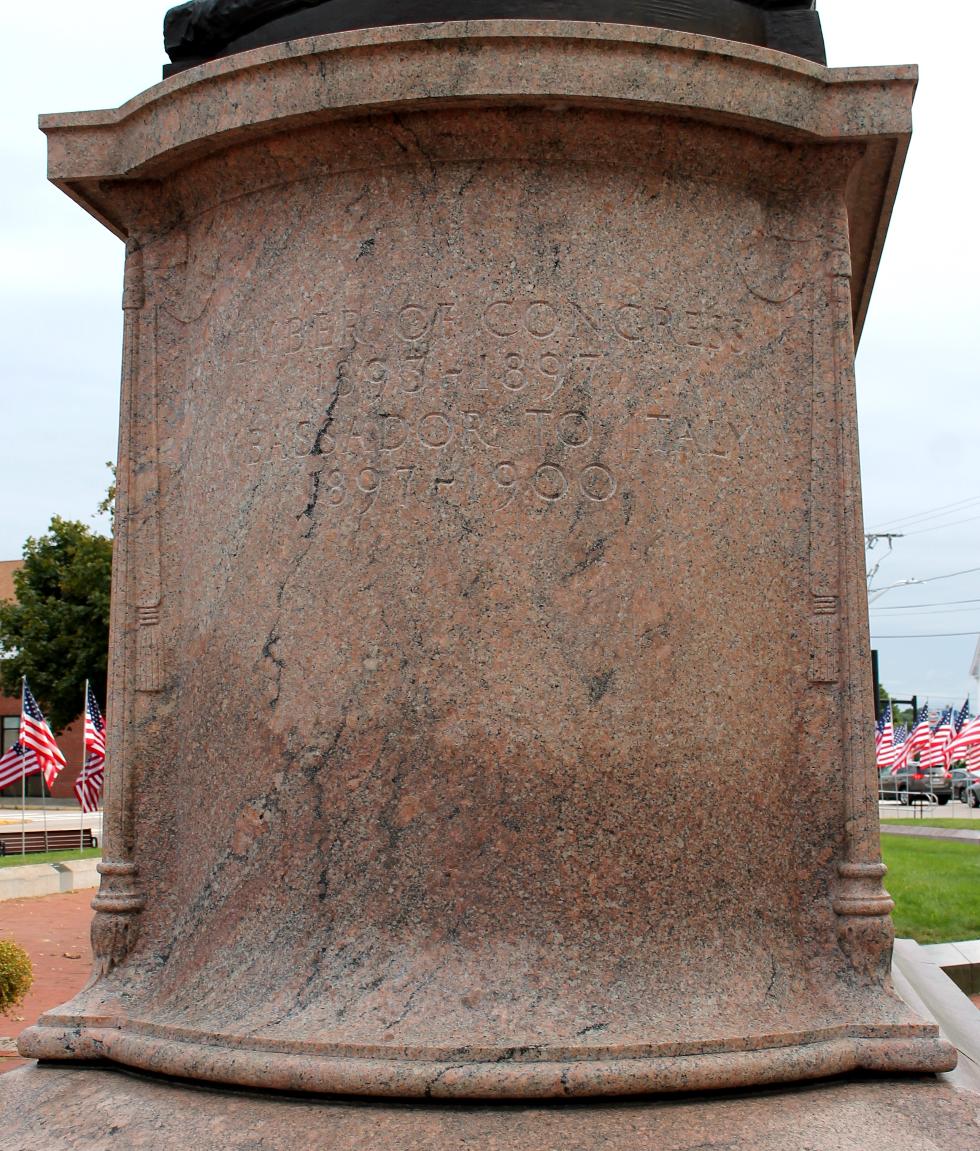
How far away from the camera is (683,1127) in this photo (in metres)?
3.78

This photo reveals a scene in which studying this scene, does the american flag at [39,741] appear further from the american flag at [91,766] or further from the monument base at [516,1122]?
the monument base at [516,1122]

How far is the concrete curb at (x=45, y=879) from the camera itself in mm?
14469

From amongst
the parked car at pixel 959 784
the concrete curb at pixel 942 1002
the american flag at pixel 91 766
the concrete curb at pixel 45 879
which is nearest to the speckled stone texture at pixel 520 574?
the concrete curb at pixel 942 1002

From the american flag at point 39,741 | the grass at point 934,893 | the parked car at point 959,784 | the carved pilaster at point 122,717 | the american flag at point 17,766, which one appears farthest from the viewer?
the parked car at point 959,784

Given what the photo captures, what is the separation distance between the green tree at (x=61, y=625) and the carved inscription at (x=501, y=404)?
4051 centimetres

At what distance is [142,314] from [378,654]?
184 cm

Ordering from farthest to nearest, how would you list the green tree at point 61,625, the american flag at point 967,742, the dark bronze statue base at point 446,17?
the green tree at point 61,625 → the american flag at point 967,742 → the dark bronze statue base at point 446,17

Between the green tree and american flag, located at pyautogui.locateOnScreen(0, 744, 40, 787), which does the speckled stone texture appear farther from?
the green tree

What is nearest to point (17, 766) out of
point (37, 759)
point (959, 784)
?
point (37, 759)

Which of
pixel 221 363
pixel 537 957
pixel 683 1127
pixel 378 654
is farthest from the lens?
pixel 221 363

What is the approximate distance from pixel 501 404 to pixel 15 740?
53.9 metres

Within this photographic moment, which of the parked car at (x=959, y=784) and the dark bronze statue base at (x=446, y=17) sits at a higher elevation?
the dark bronze statue base at (x=446, y=17)

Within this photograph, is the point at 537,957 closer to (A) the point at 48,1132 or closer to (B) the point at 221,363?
(A) the point at 48,1132

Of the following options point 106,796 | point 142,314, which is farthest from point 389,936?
point 142,314
